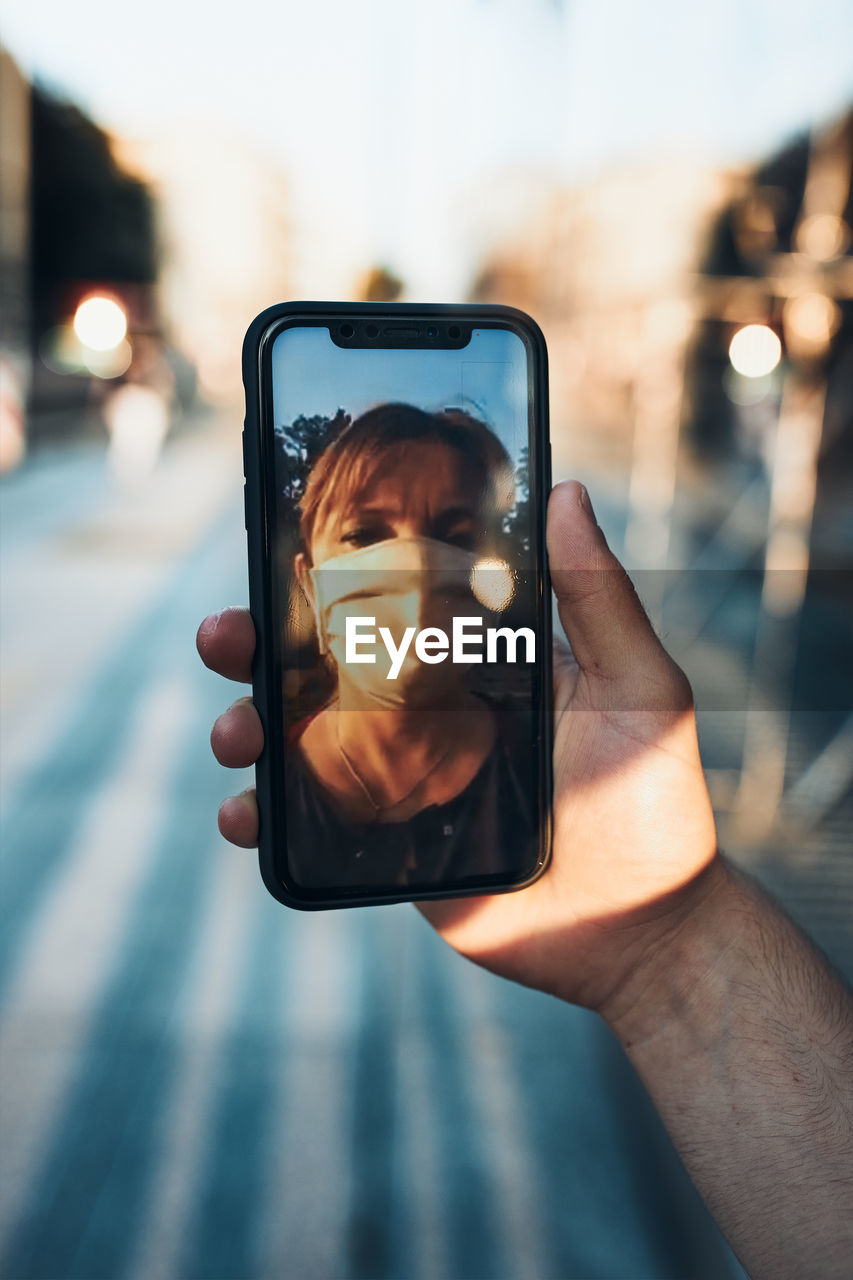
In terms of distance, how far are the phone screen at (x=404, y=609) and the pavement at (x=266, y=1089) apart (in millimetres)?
826

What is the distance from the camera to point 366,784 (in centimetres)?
93

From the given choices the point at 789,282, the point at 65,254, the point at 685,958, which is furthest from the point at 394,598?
the point at 65,254

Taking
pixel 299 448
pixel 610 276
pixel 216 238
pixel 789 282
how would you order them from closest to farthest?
pixel 299 448 < pixel 789 282 < pixel 610 276 < pixel 216 238

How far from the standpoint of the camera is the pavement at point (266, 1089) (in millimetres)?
1418

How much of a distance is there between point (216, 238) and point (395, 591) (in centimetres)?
3268

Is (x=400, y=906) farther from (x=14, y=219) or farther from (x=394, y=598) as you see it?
(x=14, y=219)

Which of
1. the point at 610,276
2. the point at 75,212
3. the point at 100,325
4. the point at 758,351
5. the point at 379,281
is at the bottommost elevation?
the point at 758,351

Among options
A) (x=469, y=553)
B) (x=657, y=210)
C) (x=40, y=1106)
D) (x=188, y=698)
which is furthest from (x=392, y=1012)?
(x=657, y=210)

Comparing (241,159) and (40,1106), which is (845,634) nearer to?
(40,1106)

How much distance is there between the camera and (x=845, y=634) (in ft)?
14.7

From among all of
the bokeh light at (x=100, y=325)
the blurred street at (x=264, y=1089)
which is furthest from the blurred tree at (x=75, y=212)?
the blurred street at (x=264, y=1089)

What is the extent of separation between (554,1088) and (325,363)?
1435mm

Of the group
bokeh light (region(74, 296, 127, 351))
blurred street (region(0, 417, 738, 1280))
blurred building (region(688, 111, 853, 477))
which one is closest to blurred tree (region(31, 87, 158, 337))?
bokeh light (region(74, 296, 127, 351))

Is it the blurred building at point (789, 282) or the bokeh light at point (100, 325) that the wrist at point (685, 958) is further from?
the bokeh light at point (100, 325)
